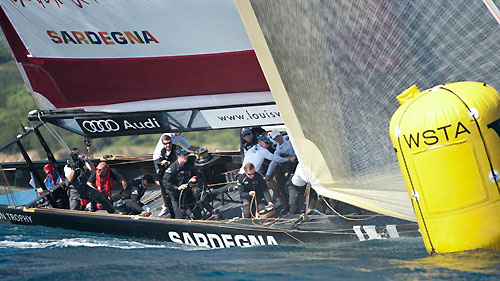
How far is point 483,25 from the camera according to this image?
4.96 meters

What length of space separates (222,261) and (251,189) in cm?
171

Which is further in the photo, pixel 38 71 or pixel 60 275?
pixel 38 71

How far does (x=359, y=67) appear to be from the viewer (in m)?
5.52

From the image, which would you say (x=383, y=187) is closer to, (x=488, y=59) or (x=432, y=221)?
(x=432, y=221)

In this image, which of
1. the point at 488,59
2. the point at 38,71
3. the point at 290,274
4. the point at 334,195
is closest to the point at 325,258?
the point at 334,195

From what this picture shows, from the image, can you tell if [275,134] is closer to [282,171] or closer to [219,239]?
[282,171]

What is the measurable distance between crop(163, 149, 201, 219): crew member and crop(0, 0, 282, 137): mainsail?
71 cm

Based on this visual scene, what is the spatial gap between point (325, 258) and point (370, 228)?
1.09 meters

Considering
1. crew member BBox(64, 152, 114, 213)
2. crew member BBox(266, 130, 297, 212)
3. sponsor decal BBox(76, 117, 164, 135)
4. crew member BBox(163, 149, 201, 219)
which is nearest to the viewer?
sponsor decal BBox(76, 117, 164, 135)

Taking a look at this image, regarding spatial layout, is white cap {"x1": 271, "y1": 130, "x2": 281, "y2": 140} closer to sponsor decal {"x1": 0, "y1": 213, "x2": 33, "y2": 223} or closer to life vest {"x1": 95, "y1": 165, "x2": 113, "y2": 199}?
life vest {"x1": 95, "y1": 165, "x2": 113, "y2": 199}

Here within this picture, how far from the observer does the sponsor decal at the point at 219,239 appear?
7.68 metres

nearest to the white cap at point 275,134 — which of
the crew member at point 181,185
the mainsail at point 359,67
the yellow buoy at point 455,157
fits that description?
the crew member at point 181,185

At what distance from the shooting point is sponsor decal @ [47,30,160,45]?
25.6 feet

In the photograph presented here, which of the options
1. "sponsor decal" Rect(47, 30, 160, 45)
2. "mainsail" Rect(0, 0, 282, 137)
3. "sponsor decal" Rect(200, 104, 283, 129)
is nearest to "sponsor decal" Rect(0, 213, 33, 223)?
"mainsail" Rect(0, 0, 282, 137)
